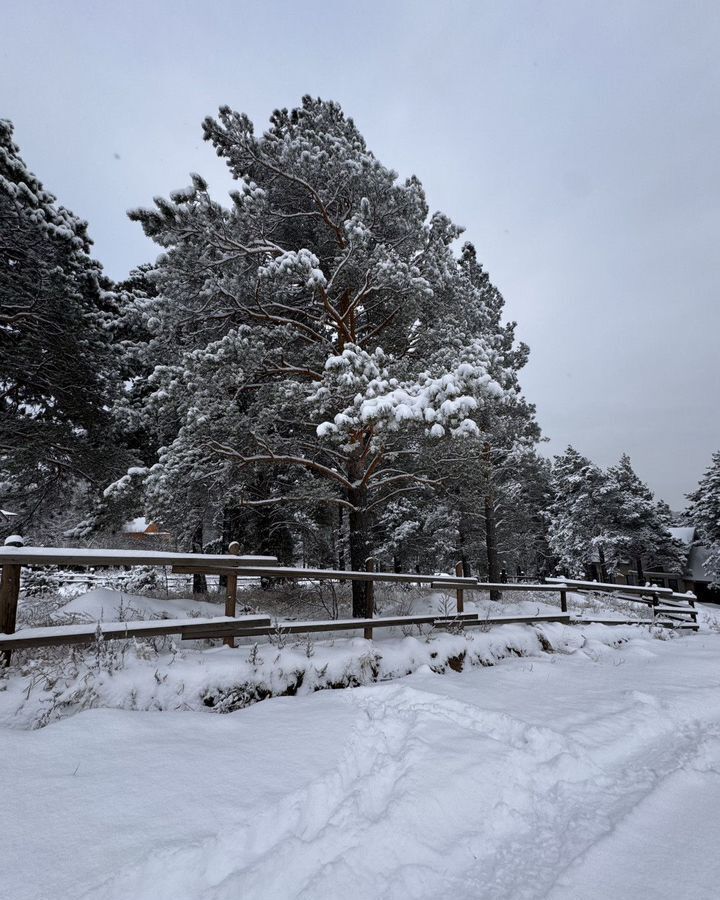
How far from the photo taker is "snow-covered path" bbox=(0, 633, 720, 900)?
6.79ft

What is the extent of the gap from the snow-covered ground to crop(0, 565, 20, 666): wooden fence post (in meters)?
0.23

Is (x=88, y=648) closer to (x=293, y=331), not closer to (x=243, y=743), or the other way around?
(x=243, y=743)

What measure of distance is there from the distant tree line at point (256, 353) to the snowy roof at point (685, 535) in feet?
115

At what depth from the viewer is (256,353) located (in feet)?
29.0

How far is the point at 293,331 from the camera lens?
409 inches

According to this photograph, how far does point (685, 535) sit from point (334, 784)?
47280 millimetres

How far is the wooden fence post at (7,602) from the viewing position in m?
3.94

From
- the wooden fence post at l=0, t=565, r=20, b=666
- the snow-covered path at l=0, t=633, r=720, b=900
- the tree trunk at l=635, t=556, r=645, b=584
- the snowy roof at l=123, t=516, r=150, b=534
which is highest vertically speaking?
the snowy roof at l=123, t=516, r=150, b=534

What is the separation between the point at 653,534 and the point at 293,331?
3266 centimetres

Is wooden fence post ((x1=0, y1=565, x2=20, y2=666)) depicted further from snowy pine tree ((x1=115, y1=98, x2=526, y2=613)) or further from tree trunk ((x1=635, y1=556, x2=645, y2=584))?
tree trunk ((x1=635, y1=556, x2=645, y2=584))

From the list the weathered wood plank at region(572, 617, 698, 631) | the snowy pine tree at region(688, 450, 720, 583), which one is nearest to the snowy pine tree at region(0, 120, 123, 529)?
the weathered wood plank at region(572, 617, 698, 631)

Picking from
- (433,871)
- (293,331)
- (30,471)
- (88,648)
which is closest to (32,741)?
(88,648)

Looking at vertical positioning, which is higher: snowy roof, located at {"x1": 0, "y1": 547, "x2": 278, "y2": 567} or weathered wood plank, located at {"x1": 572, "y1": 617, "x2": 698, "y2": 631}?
snowy roof, located at {"x1": 0, "y1": 547, "x2": 278, "y2": 567}

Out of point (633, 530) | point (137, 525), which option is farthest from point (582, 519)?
point (137, 525)
